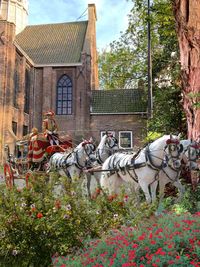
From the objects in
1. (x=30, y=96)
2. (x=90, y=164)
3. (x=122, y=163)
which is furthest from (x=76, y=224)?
(x=30, y=96)

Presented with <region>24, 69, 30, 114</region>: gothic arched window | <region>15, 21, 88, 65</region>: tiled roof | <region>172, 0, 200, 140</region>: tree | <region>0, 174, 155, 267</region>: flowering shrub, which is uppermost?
<region>15, 21, 88, 65</region>: tiled roof

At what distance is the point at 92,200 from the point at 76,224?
0.83 m

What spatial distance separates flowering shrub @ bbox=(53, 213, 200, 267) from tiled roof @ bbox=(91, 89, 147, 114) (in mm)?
29531

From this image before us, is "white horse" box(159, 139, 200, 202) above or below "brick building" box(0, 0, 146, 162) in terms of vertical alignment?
below

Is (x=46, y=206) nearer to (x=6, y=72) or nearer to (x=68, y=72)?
(x=6, y=72)

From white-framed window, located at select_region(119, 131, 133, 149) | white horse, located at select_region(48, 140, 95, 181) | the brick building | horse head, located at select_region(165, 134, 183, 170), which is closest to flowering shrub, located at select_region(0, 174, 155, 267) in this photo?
horse head, located at select_region(165, 134, 183, 170)

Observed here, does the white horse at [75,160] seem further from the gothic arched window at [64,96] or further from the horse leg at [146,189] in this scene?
the gothic arched window at [64,96]

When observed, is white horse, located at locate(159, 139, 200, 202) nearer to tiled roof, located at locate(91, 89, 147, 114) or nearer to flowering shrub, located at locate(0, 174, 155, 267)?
flowering shrub, located at locate(0, 174, 155, 267)

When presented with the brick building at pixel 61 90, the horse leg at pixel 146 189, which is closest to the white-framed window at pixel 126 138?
the brick building at pixel 61 90

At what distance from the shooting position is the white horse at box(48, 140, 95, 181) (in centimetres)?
1041

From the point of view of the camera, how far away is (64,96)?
3628 centimetres

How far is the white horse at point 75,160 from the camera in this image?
1041 centimetres

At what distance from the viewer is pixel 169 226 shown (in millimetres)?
3631

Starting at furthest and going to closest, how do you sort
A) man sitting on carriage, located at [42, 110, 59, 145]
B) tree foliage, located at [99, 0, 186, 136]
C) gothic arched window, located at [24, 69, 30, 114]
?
1. gothic arched window, located at [24, 69, 30, 114]
2. tree foliage, located at [99, 0, 186, 136]
3. man sitting on carriage, located at [42, 110, 59, 145]
